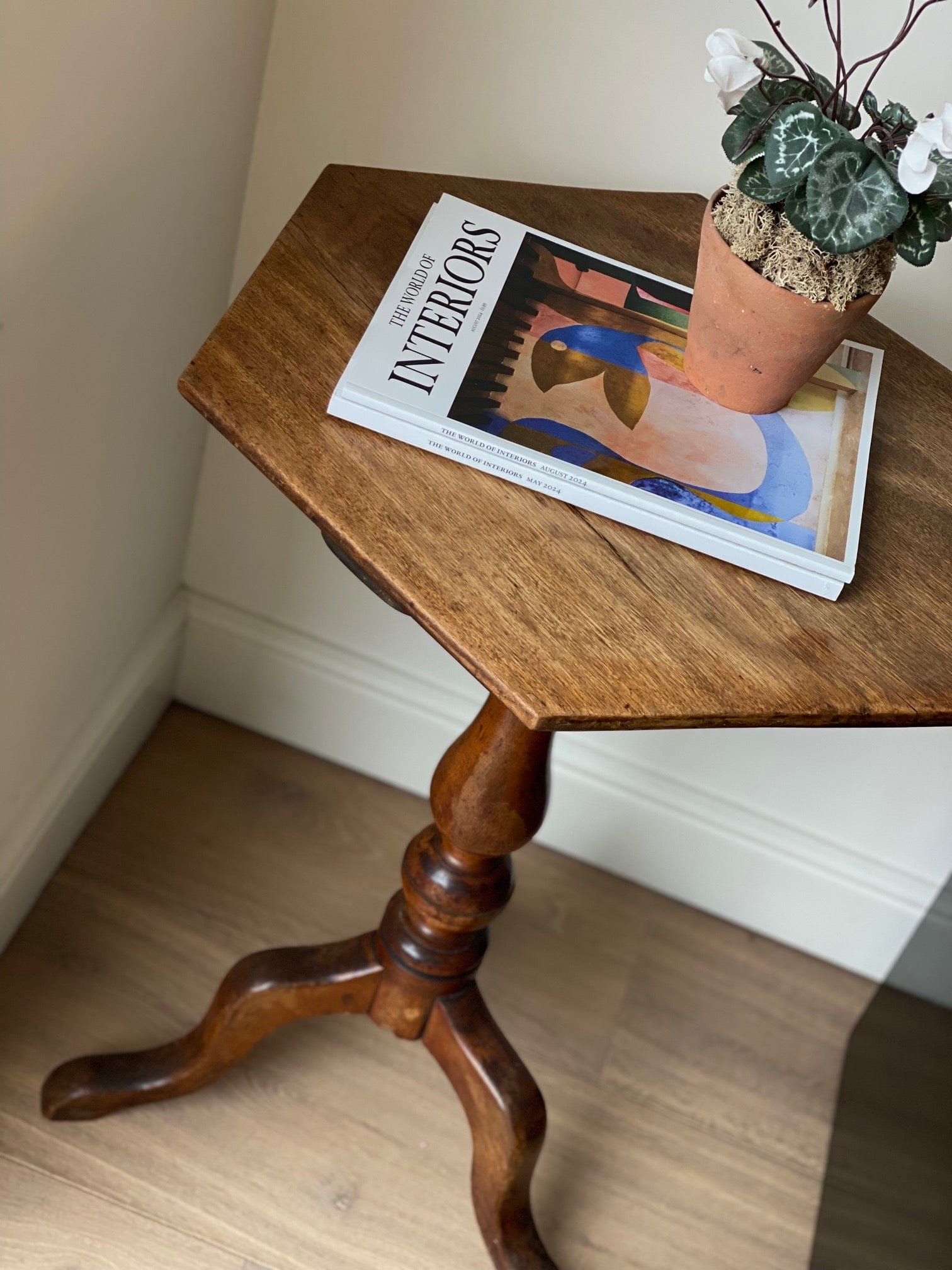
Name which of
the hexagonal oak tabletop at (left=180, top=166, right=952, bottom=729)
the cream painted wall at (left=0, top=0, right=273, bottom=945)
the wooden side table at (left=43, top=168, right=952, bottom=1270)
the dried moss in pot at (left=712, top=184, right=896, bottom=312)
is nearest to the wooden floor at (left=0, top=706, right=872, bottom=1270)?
the cream painted wall at (left=0, top=0, right=273, bottom=945)

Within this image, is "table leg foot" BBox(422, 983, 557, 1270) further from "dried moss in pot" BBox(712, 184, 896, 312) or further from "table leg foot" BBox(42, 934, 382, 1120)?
"dried moss in pot" BBox(712, 184, 896, 312)

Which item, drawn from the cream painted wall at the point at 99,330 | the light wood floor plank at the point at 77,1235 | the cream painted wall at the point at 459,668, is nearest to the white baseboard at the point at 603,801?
the cream painted wall at the point at 459,668

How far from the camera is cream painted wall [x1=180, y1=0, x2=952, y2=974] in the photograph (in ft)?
3.08

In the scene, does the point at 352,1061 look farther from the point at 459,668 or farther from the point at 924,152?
the point at 924,152

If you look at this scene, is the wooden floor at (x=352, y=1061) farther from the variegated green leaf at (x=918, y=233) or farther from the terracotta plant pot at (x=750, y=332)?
the variegated green leaf at (x=918, y=233)

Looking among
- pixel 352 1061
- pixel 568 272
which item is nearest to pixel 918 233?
pixel 568 272

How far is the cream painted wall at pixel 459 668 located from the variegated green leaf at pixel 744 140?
12.2 inches

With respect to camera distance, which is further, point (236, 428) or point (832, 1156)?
point (832, 1156)

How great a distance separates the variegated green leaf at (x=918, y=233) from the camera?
2.03 ft

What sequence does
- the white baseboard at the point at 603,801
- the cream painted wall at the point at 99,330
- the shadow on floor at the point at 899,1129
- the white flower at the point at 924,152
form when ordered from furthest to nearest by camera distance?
the white baseboard at the point at 603,801, the shadow on floor at the point at 899,1129, the cream painted wall at the point at 99,330, the white flower at the point at 924,152

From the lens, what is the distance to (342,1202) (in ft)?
3.42

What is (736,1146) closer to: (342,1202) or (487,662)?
(342,1202)

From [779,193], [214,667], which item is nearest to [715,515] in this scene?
[779,193]

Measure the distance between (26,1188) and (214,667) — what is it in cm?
57
